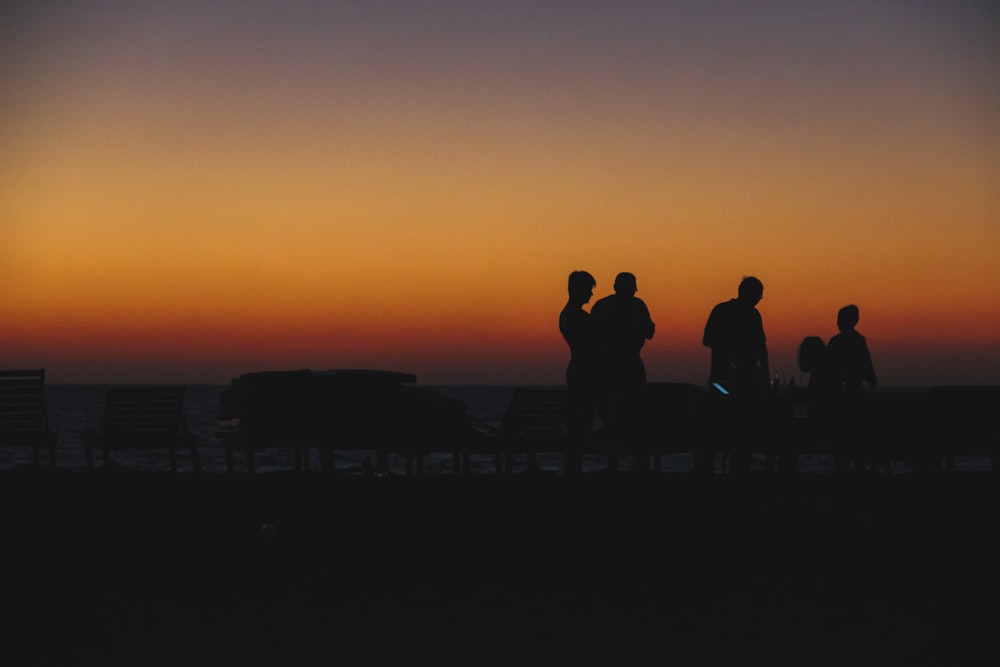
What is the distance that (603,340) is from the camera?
37.3 ft

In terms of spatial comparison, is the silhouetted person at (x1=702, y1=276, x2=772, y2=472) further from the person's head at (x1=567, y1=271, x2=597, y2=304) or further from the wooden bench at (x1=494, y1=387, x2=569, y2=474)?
the wooden bench at (x1=494, y1=387, x2=569, y2=474)

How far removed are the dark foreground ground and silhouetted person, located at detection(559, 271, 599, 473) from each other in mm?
671

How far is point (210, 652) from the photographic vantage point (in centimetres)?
592

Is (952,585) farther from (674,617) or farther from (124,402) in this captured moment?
(124,402)

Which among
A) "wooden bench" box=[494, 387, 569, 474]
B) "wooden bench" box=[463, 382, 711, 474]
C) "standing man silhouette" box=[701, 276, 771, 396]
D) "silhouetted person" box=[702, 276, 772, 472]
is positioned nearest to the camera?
"wooden bench" box=[463, 382, 711, 474]

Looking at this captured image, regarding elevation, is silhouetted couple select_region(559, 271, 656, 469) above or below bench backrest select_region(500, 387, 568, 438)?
above

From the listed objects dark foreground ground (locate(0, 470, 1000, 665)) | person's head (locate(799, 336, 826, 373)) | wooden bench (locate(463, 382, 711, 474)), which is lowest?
dark foreground ground (locate(0, 470, 1000, 665))

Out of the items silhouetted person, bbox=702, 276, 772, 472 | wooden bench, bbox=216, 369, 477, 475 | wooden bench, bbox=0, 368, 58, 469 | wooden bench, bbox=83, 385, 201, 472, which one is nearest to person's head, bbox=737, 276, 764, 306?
silhouetted person, bbox=702, 276, 772, 472

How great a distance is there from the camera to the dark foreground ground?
6.12 m

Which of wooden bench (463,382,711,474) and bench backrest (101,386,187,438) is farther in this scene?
bench backrest (101,386,187,438)

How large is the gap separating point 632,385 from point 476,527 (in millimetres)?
1959

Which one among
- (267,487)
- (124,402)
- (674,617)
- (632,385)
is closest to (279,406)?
(267,487)

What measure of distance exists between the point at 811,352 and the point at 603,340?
177 cm

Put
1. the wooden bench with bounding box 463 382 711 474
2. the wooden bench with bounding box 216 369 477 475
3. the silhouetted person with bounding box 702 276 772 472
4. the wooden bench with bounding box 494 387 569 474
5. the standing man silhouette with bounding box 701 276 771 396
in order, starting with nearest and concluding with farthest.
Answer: the wooden bench with bounding box 463 382 711 474
the silhouetted person with bounding box 702 276 772 472
the standing man silhouette with bounding box 701 276 771 396
the wooden bench with bounding box 216 369 477 475
the wooden bench with bounding box 494 387 569 474
